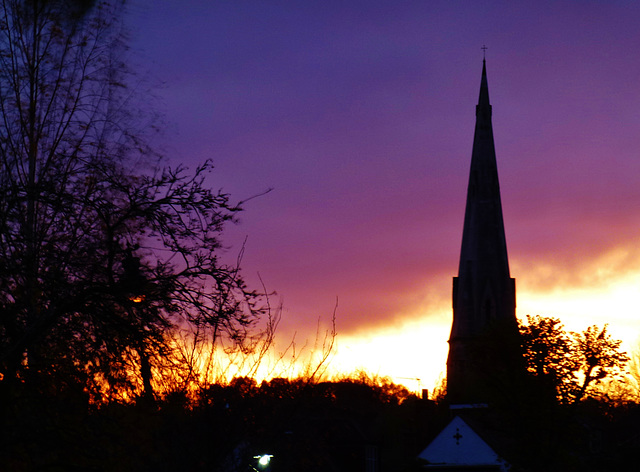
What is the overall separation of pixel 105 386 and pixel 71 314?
7.54 ft

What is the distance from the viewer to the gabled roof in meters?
68.1

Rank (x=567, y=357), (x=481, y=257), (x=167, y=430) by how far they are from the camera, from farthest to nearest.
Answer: (x=481, y=257)
(x=567, y=357)
(x=167, y=430)

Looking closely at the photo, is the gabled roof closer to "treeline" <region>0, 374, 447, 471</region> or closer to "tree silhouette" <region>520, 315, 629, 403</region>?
"tree silhouette" <region>520, 315, 629, 403</region>

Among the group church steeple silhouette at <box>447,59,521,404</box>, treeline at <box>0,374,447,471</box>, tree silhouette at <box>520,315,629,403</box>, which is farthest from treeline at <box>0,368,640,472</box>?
church steeple silhouette at <box>447,59,521,404</box>

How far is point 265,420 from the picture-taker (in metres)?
20.1

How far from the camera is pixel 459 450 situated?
68.8 m

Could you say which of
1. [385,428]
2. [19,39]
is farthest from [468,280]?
[19,39]

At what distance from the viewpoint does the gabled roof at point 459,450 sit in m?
68.1

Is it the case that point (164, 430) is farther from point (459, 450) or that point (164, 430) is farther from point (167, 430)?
point (459, 450)

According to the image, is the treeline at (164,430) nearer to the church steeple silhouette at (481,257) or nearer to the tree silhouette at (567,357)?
the tree silhouette at (567,357)

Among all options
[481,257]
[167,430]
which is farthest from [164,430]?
[481,257]

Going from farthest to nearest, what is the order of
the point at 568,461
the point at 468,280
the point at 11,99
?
the point at 468,280 → the point at 568,461 → the point at 11,99

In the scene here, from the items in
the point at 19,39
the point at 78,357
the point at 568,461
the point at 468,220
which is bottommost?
the point at 78,357

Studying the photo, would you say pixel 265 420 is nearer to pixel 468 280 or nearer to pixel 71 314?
pixel 71 314
